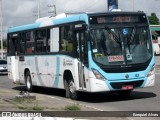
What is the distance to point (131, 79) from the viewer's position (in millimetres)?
15055

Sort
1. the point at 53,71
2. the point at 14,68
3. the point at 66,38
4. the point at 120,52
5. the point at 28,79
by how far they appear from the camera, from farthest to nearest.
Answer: the point at 14,68 < the point at 28,79 < the point at 53,71 < the point at 66,38 < the point at 120,52

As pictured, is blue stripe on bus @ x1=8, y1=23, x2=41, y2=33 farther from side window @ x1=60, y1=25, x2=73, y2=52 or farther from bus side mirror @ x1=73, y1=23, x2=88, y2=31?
bus side mirror @ x1=73, y1=23, x2=88, y2=31

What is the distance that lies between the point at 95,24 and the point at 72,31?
126 centimetres

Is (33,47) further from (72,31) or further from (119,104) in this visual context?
(119,104)

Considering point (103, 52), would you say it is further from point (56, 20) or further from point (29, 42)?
point (29, 42)

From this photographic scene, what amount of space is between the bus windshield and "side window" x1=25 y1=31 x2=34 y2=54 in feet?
18.4

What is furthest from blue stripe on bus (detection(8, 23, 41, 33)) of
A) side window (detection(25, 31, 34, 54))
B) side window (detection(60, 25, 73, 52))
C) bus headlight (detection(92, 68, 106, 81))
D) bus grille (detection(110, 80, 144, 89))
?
bus grille (detection(110, 80, 144, 89))

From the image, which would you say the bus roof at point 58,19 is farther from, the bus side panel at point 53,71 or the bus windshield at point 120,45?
the bus side panel at point 53,71

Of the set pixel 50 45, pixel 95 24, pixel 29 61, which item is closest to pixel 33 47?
pixel 29 61

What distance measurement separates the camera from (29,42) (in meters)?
20.2

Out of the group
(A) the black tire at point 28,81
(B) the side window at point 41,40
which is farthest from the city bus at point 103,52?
(A) the black tire at point 28,81

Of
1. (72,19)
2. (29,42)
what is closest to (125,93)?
(72,19)

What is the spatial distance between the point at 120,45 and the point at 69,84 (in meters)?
2.66

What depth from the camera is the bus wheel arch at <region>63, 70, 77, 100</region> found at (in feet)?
53.2
